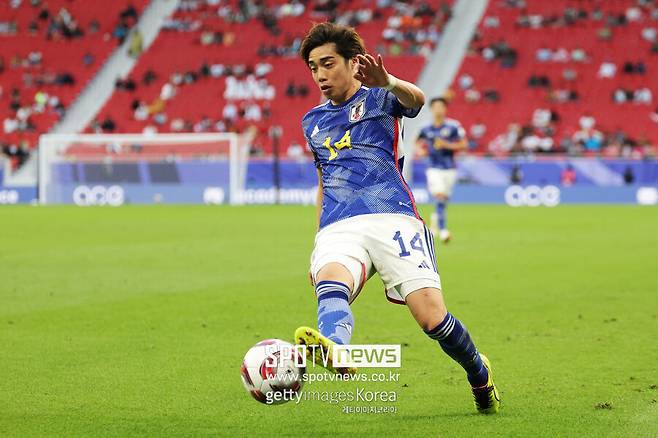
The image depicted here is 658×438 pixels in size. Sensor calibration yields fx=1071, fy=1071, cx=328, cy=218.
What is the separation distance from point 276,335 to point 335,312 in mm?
3474

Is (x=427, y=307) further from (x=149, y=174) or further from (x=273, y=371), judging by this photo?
(x=149, y=174)

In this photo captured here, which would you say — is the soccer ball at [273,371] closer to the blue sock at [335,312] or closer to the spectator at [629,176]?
the blue sock at [335,312]

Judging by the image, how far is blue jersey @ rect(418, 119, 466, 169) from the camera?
18.7m

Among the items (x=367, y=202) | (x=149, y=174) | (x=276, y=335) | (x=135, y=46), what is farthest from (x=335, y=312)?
(x=135, y=46)

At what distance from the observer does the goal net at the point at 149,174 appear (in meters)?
33.8

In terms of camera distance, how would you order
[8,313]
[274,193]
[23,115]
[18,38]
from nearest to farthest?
[8,313] < [274,193] < [23,115] < [18,38]

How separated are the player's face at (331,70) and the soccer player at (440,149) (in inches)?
499

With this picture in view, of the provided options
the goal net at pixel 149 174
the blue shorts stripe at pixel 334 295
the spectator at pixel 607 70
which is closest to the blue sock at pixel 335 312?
the blue shorts stripe at pixel 334 295

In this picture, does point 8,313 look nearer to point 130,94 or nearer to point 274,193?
point 274,193

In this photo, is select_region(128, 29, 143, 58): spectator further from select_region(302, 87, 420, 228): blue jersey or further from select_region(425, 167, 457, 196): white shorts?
select_region(302, 87, 420, 228): blue jersey

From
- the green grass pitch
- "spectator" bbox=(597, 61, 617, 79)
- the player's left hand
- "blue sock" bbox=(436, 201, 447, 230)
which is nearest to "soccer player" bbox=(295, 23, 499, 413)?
the player's left hand

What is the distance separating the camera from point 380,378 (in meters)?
6.38

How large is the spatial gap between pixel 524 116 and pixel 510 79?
2.64 m

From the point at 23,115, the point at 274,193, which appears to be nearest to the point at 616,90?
the point at 274,193
